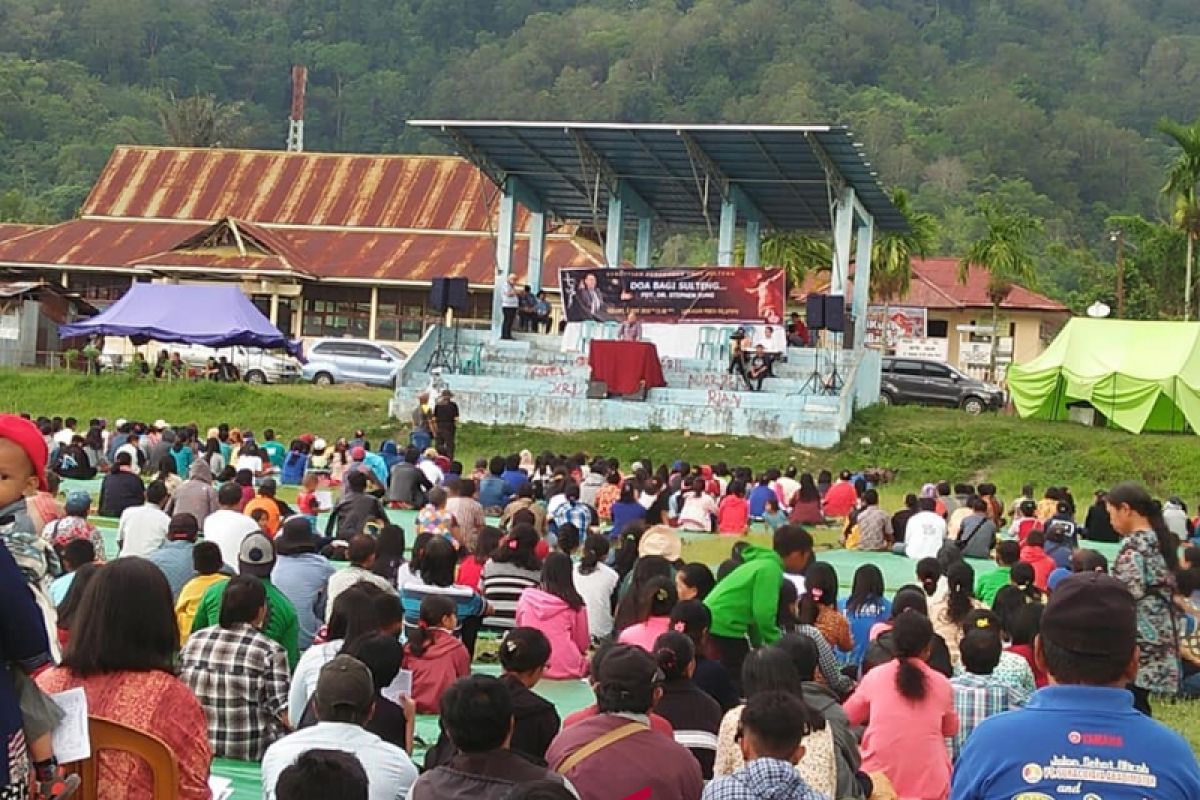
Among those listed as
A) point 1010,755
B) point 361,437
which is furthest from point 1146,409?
point 1010,755

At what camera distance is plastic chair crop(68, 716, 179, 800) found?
441 cm

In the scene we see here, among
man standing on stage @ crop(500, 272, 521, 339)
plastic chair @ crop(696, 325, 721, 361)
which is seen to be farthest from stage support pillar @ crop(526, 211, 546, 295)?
plastic chair @ crop(696, 325, 721, 361)

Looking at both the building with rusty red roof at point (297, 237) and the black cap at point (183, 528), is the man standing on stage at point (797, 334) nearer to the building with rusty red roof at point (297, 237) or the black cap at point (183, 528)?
the building with rusty red roof at point (297, 237)

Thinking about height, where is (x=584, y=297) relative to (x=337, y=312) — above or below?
above

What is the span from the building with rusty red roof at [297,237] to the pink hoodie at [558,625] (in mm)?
29041

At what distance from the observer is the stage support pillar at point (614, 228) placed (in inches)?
1320

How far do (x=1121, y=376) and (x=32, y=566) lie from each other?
26959mm

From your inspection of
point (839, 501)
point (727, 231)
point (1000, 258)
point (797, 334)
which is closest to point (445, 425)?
point (839, 501)

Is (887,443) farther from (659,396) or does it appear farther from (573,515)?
(573,515)

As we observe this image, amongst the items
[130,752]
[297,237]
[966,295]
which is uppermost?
[297,237]

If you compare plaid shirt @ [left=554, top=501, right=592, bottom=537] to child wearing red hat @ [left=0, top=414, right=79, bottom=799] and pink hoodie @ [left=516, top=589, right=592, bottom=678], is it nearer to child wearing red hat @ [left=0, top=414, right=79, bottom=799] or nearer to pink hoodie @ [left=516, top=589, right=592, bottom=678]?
pink hoodie @ [left=516, top=589, right=592, bottom=678]

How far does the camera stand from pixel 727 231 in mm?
32688

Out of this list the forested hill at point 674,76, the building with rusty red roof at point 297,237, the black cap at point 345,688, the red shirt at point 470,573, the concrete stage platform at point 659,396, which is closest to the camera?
the black cap at point 345,688

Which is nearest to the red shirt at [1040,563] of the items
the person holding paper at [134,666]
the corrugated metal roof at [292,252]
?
the person holding paper at [134,666]
